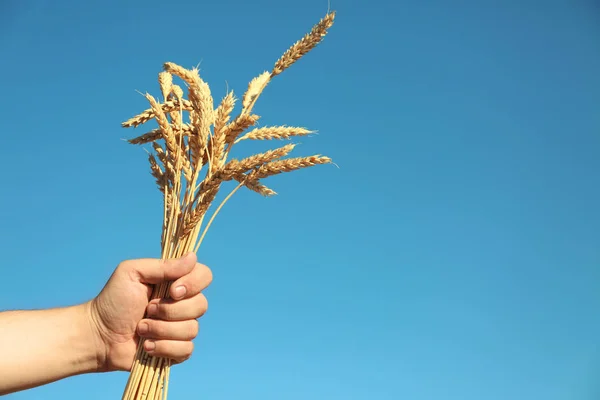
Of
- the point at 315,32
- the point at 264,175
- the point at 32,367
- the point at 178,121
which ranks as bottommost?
the point at 32,367

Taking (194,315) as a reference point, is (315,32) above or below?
above

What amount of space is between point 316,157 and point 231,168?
0.33 metres

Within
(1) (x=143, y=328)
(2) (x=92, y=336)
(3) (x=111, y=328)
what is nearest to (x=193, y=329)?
(1) (x=143, y=328)

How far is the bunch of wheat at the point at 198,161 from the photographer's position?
66.5 inches

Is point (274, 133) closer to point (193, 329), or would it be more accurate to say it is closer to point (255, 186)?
point (255, 186)

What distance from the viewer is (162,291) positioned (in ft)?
6.20

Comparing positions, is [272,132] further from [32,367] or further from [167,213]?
[32,367]

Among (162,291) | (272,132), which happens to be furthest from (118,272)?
(272,132)

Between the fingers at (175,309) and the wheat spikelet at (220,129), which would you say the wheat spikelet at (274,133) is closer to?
the wheat spikelet at (220,129)

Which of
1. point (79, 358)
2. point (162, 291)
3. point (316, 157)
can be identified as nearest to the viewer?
point (316, 157)

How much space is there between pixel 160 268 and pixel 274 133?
706 mm

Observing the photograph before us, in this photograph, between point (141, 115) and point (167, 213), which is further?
point (141, 115)

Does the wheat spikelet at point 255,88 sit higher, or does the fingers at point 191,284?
the wheat spikelet at point 255,88

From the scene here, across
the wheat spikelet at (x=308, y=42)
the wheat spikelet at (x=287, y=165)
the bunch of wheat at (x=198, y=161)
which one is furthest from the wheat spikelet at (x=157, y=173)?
the wheat spikelet at (x=308, y=42)
